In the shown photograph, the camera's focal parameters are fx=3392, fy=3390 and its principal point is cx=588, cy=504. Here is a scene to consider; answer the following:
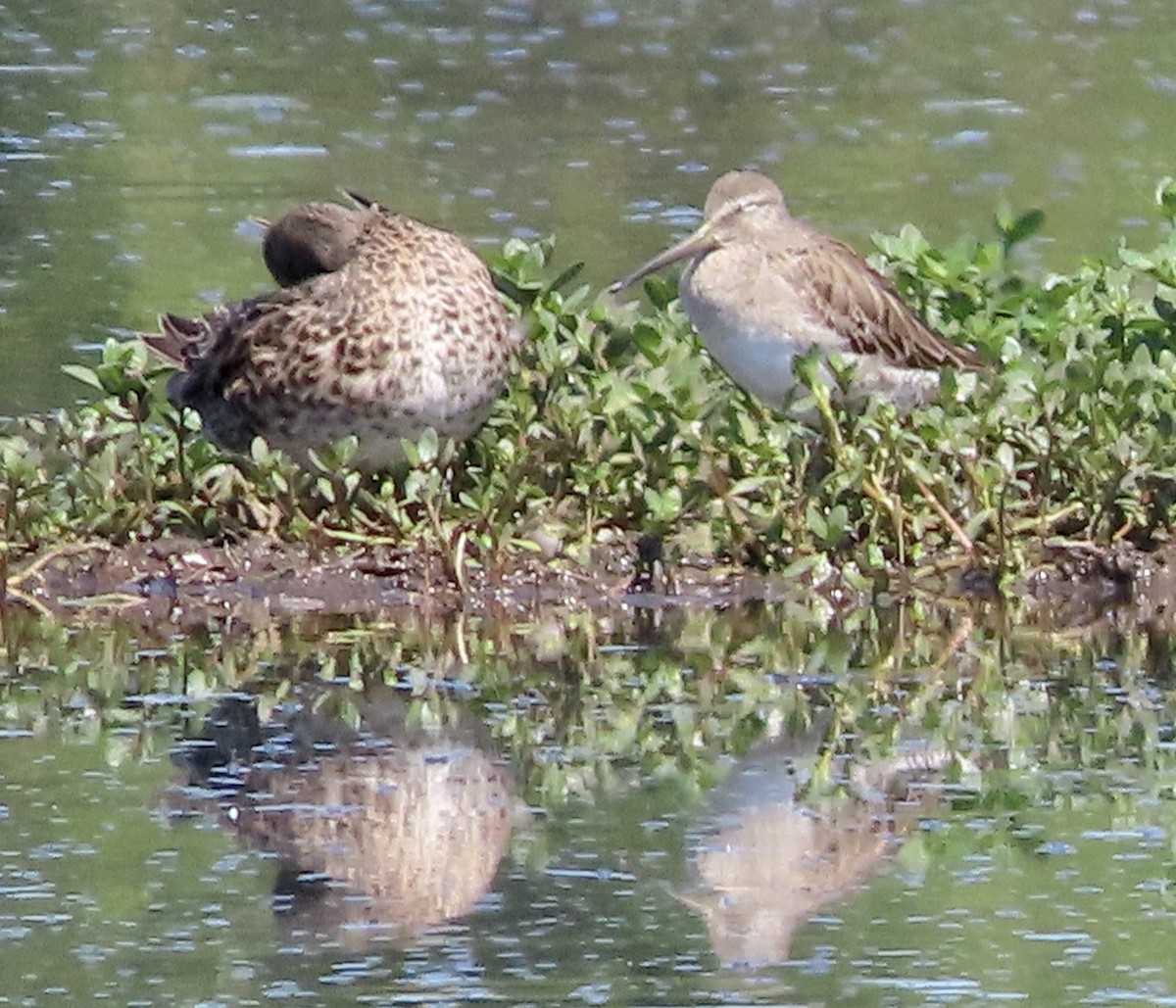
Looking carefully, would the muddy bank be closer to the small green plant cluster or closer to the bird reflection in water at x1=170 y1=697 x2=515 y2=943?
the small green plant cluster

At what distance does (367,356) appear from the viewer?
26.5 feet

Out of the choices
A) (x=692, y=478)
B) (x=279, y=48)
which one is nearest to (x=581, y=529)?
(x=692, y=478)

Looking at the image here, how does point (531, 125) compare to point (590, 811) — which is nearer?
point (590, 811)

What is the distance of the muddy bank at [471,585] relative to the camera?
7.74 m

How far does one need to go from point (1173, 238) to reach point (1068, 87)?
23.3 feet

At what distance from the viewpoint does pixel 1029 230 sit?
8.99m

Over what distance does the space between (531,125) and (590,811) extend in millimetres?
9079

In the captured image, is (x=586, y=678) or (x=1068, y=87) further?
(x=1068, y=87)

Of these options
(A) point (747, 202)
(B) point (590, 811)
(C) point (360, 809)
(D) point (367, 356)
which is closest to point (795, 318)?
(A) point (747, 202)

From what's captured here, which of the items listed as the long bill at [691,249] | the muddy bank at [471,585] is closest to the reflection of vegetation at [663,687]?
the muddy bank at [471,585]

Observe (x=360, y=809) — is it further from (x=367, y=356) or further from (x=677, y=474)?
(x=367, y=356)

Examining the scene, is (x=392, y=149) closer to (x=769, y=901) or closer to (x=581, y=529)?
(x=581, y=529)

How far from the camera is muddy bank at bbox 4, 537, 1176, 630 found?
774 centimetres

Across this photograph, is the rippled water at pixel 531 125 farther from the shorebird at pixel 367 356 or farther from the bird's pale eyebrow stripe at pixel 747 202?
the bird's pale eyebrow stripe at pixel 747 202
